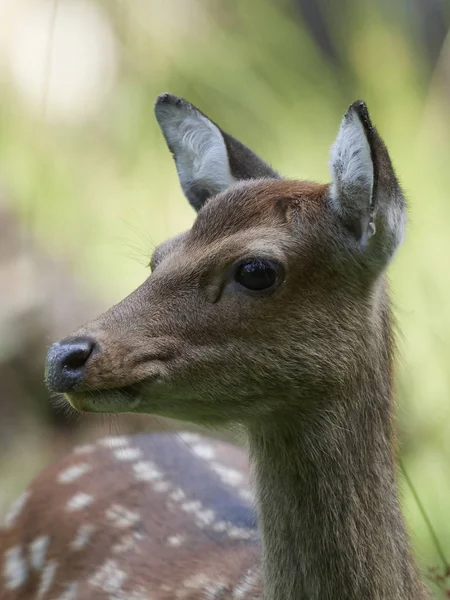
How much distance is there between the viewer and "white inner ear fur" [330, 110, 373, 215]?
7.84 feet

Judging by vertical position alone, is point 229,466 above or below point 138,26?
below

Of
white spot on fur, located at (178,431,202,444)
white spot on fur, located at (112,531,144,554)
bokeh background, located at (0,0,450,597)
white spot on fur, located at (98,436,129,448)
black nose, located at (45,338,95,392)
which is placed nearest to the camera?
black nose, located at (45,338,95,392)

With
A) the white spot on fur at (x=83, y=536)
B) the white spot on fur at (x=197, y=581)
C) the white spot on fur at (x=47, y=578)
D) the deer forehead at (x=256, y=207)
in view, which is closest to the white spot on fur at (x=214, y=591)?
the white spot on fur at (x=197, y=581)

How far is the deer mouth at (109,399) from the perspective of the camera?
2.31 meters

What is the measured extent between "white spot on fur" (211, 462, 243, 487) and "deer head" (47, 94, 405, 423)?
4.14 feet

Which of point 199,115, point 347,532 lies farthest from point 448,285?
point 347,532

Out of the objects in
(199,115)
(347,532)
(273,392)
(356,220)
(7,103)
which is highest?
(7,103)

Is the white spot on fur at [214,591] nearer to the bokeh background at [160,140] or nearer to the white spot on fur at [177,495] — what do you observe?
the white spot on fur at [177,495]

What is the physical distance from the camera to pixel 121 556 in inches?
133

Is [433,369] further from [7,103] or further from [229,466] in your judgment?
[7,103]

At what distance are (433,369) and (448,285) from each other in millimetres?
435

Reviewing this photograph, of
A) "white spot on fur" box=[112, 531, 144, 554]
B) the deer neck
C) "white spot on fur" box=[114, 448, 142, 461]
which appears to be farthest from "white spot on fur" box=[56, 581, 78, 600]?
the deer neck

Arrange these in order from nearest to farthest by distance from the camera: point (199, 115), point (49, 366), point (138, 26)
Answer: point (49, 366)
point (199, 115)
point (138, 26)

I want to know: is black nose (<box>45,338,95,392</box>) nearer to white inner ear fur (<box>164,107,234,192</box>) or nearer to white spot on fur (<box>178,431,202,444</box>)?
white inner ear fur (<box>164,107,234,192</box>)
